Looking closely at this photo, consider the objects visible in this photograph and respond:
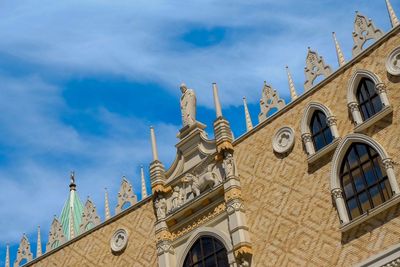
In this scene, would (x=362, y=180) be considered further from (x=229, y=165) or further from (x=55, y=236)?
(x=55, y=236)

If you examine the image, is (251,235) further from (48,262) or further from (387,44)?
(48,262)

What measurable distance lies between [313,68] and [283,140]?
5.74 ft

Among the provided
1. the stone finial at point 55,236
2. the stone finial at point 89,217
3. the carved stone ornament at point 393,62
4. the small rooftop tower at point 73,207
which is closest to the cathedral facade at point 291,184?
the carved stone ornament at point 393,62

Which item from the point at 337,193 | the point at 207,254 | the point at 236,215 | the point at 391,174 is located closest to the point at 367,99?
the point at 391,174

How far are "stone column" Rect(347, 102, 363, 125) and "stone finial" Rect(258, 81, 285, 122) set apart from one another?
7.71 ft

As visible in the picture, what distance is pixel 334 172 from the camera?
1476 centimetres

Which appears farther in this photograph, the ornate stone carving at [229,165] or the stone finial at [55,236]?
the stone finial at [55,236]

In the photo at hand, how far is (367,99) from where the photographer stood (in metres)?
14.9

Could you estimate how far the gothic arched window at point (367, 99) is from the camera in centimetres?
1471

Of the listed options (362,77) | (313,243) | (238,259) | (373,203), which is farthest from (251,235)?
(362,77)

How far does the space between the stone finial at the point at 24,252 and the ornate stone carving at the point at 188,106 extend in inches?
269

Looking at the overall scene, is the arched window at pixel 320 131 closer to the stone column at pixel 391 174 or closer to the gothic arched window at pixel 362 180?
the gothic arched window at pixel 362 180

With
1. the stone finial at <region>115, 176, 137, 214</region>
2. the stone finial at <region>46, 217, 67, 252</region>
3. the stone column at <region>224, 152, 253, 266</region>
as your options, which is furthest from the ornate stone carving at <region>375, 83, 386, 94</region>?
the stone finial at <region>46, 217, 67, 252</region>

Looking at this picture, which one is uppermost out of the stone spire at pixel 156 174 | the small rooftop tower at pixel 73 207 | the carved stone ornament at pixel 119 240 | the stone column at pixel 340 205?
the small rooftop tower at pixel 73 207
